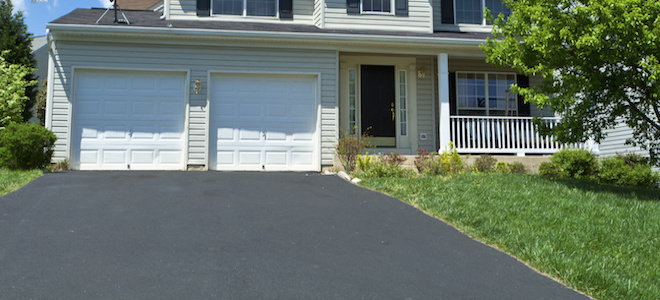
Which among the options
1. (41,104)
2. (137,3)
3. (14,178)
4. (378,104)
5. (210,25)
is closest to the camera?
(14,178)

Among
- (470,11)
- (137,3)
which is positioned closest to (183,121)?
(470,11)

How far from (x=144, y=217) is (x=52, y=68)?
6.60m

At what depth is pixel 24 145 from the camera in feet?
30.8

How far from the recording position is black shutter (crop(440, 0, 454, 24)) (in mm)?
13766

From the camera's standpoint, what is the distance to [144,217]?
589 centimetres

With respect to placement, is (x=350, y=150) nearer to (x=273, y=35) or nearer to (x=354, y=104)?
(x=354, y=104)

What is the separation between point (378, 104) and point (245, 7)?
14.1 feet

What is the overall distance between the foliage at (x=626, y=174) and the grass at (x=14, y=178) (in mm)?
10416

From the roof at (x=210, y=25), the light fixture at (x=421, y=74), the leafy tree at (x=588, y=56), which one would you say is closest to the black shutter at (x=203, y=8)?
the roof at (x=210, y=25)

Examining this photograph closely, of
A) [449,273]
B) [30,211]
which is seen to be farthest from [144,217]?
[449,273]

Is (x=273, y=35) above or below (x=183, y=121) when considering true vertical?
above

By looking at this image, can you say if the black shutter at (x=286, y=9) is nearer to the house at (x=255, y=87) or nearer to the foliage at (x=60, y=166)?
the house at (x=255, y=87)

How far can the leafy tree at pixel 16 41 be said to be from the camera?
1636cm

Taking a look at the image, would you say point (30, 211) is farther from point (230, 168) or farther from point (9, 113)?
point (9, 113)
